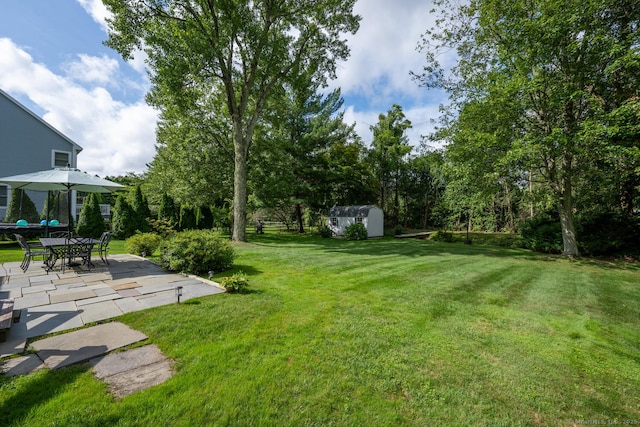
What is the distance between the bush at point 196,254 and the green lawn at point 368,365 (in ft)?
6.96

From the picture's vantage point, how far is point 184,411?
203cm

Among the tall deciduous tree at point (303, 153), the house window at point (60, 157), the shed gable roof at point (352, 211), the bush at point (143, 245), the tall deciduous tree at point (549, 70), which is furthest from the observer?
the shed gable roof at point (352, 211)

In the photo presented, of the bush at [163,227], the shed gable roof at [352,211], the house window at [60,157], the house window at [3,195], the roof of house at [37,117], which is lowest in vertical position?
the bush at [163,227]

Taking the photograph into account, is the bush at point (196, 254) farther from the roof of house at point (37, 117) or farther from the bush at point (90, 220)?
the roof of house at point (37, 117)

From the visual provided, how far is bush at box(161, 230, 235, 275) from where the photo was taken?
635 centimetres

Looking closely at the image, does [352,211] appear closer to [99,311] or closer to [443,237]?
[443,237]

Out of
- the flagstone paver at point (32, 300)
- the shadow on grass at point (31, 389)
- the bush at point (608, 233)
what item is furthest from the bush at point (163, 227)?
the bush at point (608, 233)

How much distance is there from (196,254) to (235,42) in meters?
10.6

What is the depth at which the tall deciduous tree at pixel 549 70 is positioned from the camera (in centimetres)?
936

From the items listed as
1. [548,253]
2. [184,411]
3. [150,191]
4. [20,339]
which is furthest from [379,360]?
[150,191]

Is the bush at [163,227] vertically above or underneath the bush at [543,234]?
above

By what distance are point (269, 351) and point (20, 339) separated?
9.40 ft

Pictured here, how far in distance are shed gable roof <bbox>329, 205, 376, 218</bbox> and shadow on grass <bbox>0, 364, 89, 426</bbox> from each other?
739 inches

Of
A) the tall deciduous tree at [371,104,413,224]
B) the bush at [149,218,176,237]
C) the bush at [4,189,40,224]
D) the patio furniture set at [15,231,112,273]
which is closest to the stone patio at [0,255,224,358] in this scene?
the patio furniture set at [15,231,112,273]
